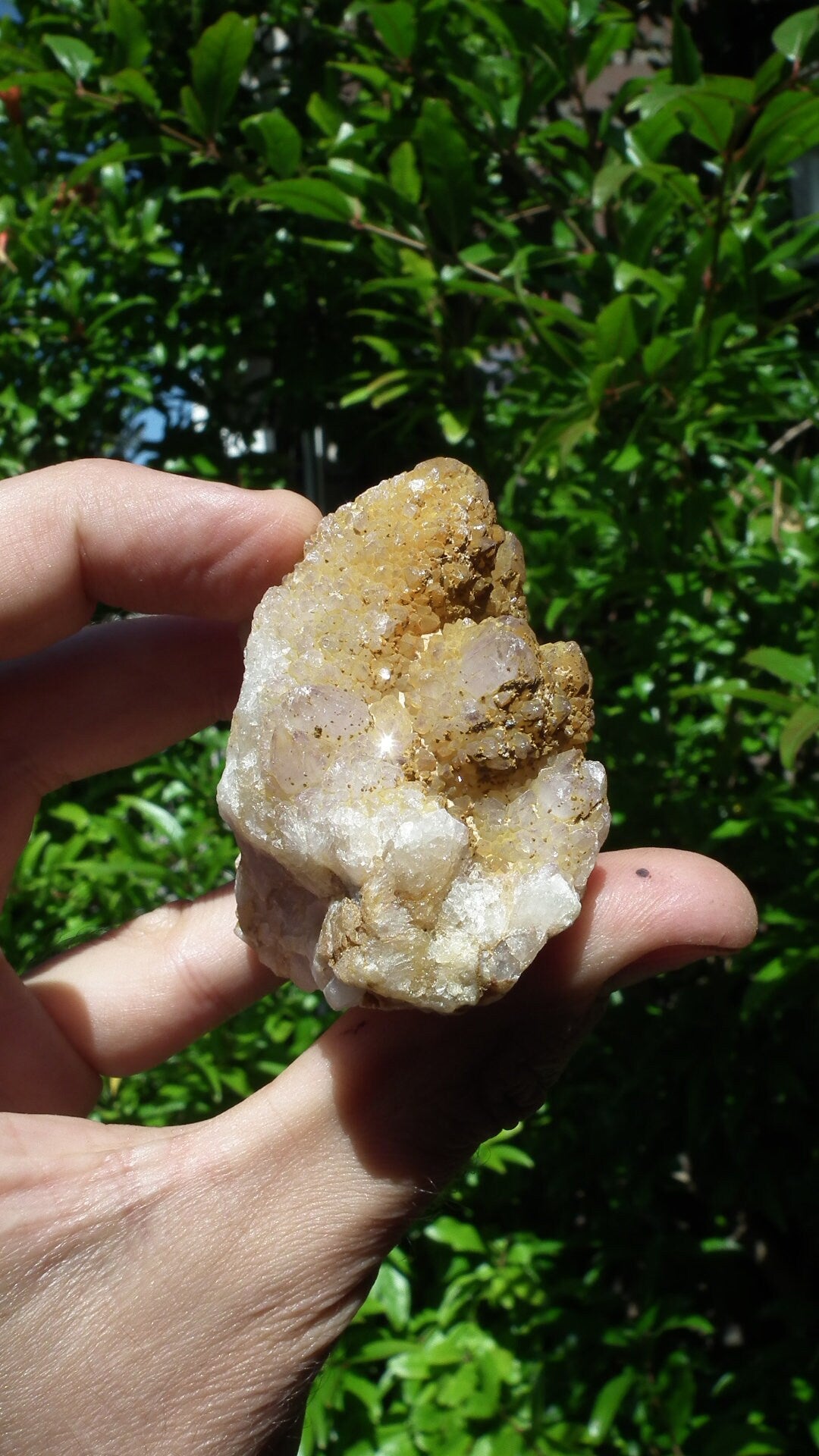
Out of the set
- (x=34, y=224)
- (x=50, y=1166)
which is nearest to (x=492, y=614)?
(x=50, y=1166)

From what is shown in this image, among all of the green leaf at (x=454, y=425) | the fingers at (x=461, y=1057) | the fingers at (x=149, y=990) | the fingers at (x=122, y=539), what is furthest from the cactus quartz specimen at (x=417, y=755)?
the green leaf at (x=454, y=425)

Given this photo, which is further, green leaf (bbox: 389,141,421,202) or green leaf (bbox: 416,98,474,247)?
green leaf (bbox: 389,141,421,202)

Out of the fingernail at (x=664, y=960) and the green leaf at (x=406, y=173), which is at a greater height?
the green leaf at (x=406, y=173)

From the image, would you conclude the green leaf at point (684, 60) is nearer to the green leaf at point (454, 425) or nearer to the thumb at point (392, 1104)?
the green leaf at point (454, 425)

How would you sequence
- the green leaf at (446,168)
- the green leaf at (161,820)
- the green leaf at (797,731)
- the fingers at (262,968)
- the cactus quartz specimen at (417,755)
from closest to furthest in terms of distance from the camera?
the cactus quartz specimen at (417,755)
the fingers at (262,968)
the green leaf at (797,731)
the green leaf at (446,168)
the green leaf at (161,820)

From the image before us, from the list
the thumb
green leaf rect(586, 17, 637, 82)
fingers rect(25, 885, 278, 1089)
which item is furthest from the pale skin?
green leaf rect(586, 17, 637, 82)

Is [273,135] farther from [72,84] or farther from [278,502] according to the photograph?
[278,502]

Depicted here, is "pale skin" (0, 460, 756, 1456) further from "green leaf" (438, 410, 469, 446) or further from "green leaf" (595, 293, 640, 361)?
"green leaf" (438, 410, 469, 446)
